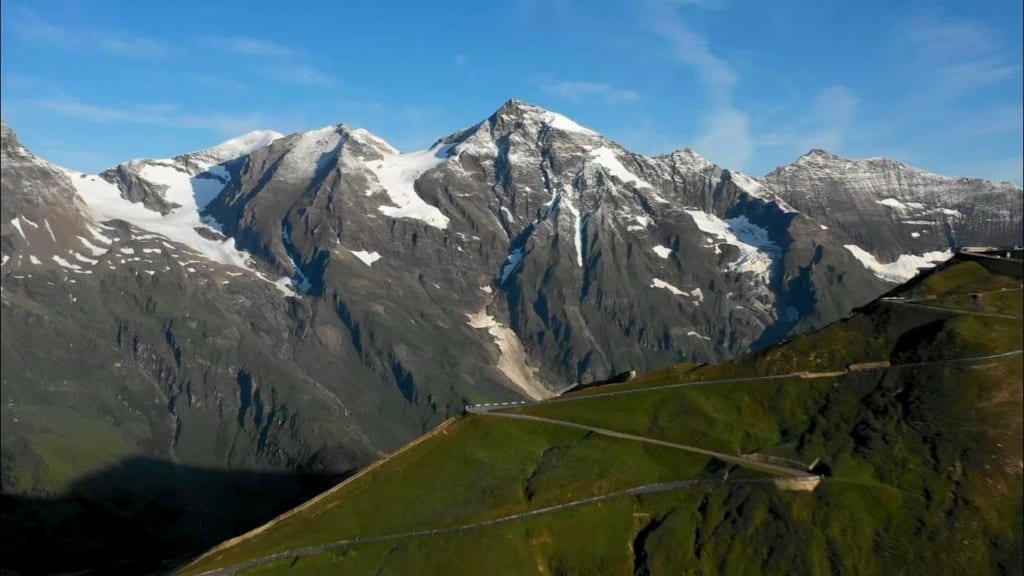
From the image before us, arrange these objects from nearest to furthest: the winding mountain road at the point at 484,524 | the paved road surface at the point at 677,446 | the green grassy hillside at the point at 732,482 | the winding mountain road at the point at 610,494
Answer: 1. the green grassy hillside at the point at 732,482
2. the winding mountain road at the point at 484,524
3. the winding mountain road at the point at 610,494
4. the paved road surface at the point at 677,446

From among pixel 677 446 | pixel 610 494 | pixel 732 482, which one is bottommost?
pixel 610 494

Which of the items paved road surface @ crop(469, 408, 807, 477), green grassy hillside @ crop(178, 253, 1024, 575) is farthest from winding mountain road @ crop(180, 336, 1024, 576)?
green grassy hillside @ crop(178, 253, 1024, 575)

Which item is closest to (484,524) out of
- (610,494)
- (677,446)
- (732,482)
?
(610,494)

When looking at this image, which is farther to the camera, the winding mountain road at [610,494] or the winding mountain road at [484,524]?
the winding mountain road at [610,494]

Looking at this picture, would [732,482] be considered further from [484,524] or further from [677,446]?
[484,524]

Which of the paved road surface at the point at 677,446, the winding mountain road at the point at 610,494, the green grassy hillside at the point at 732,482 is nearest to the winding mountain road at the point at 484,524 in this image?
the winding mountain road at the point at 610,494

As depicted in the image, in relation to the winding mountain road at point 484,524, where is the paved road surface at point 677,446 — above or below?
above

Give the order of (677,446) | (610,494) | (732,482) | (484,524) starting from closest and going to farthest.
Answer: (484,524)
(732,482)
(610,494)
(677,446)

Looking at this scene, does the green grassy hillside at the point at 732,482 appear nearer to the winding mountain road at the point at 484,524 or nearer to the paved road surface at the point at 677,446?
the winding mountain road at the point at 484,524

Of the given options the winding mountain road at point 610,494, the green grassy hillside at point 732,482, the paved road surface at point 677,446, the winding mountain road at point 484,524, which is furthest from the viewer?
the paved road surface at point 677,446
